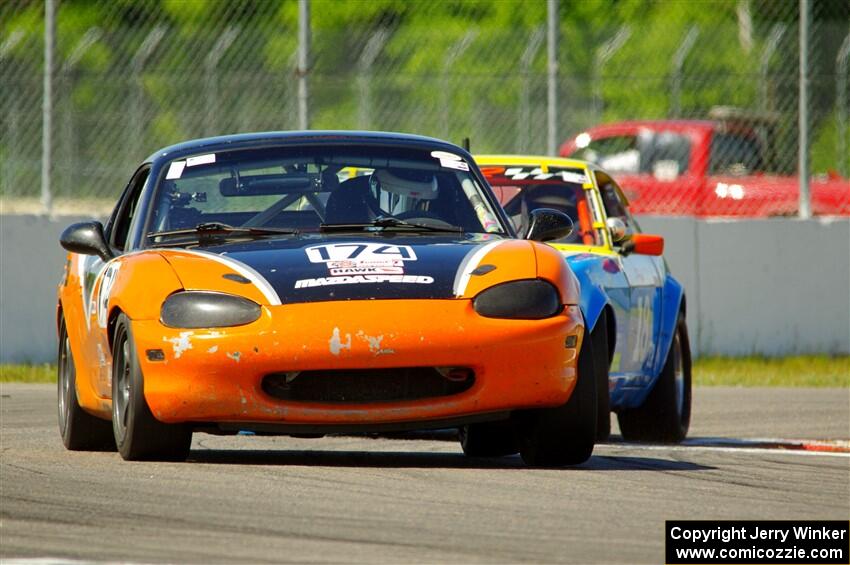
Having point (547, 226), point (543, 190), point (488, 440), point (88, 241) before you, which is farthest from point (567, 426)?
point (543, 190)

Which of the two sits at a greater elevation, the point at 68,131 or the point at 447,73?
the point at 447,73

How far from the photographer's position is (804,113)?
51.9 ft

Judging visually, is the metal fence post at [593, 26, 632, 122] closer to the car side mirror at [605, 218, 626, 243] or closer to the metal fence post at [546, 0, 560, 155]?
the metal fence post at [546, 0, 560, 155]

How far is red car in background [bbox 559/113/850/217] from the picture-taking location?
1688 cm

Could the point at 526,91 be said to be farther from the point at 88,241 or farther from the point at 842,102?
the point at 88,241

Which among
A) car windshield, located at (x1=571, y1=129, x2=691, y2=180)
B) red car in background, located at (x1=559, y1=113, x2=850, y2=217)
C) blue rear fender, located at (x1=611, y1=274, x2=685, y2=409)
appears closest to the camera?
blue rear fender, located at (x1=611, y1=274, x2=685, y2=409)

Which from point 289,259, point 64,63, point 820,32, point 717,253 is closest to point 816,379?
point 717,253

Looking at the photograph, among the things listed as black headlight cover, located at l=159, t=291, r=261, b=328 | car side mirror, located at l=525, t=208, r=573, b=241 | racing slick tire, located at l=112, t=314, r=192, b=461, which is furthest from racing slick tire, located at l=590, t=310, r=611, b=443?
racing slick tire, located at l=112, t=314, r=192, b=461

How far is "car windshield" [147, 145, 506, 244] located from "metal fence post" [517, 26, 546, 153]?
7078 millimetres

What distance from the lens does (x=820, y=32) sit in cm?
1623

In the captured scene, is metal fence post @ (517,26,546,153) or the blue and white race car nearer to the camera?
the blue and white race car

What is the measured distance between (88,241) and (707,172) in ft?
33.7

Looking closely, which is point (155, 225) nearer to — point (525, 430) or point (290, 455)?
point (290, 455)

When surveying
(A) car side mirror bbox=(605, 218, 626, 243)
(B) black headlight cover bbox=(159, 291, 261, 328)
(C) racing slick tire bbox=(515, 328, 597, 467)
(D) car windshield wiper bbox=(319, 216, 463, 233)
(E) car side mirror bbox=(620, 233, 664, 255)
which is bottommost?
(C) racing slick tire bbox=(515, 328, 597, 467)
